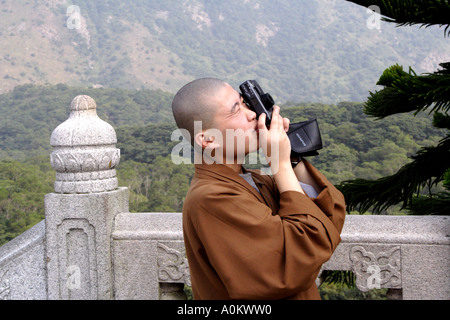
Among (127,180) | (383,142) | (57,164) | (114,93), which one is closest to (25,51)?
(114,93)

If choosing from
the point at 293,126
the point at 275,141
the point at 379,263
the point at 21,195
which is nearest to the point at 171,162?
the point at 21,195

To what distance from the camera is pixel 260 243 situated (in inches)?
45.4

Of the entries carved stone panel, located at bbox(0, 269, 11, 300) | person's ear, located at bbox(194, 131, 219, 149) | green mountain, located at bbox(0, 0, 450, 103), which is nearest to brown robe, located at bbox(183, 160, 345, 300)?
person's ear, located at bbox(194, 131, 219, 149)

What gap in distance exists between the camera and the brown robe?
114 cm

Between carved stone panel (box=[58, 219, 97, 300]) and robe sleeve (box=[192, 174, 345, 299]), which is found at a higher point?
robe sleeve (box=[192, 174, 345, 299])

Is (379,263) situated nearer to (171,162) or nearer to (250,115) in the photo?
(250,115)

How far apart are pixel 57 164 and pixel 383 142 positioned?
13515 millimetres

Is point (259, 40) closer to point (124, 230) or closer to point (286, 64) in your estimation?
point (286, 64)

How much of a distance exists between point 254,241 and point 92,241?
1.80 m

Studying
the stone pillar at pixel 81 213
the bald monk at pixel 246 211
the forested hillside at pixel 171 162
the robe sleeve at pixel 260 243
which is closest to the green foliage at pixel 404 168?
the stone pillar at pixel 81 213

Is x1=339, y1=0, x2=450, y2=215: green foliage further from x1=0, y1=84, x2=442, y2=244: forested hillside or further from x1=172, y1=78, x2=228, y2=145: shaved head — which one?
x1=0, y1=84, x2=442, y2=244: forested hillside

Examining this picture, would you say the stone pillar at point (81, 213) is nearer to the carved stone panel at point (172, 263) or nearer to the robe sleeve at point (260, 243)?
the carved stone panel at point (172, 263)

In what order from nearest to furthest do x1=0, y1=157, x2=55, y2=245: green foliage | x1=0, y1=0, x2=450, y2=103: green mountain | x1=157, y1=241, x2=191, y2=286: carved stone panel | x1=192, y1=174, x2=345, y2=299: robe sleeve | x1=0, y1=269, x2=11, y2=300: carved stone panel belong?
x1=192, y1=174, x2=345, y2=299: robe sleeve < x1=157, y1=241, x2=191, y2=286: carved stone panel < x1=0, y1=269, x2=11, y2=300: carved stone panel < x1=0, y1=157, x2=55, y2=245: green foliage < x1=0, y1=0, x2=450, y2=103: green mountain

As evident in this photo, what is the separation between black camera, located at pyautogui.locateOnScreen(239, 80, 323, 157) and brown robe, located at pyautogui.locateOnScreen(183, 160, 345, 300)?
160mm
